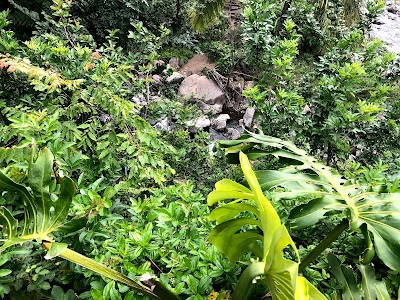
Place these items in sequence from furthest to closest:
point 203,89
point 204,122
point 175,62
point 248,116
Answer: point 175,62 → point 203,89 → point 248,116 → point 204,122

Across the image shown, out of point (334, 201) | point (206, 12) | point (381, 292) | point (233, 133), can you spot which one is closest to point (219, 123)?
point (233, 133)

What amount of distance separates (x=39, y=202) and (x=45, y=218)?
0.05 metres

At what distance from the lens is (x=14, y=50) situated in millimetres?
1904

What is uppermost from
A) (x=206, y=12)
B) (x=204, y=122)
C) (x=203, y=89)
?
(x=206, y=12)

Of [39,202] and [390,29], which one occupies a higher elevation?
[390,29]

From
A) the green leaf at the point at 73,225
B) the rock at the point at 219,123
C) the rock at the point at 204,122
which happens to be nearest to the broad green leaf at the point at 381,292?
the green leaf at the point at 73,225

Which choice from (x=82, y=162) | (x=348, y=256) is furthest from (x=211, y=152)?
(x=348, y=256)

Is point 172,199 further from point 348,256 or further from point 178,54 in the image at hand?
point 178,54

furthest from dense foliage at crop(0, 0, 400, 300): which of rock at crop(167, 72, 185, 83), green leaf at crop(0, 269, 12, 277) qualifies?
rock at crop(167, 72, 185, 83)

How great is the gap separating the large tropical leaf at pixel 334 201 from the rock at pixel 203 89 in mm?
3796

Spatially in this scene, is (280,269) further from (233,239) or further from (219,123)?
(219,123)

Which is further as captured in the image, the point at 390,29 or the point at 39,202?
the point at 390,29

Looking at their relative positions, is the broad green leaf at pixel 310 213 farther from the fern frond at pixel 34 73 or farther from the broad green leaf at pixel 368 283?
the fern frond at pixel 34 73

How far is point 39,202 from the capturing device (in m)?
0.82
